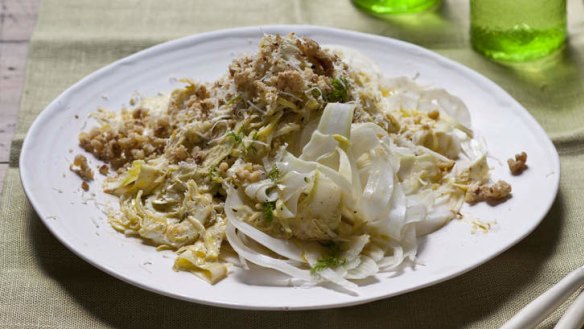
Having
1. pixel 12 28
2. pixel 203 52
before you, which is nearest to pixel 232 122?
pixel 203 52

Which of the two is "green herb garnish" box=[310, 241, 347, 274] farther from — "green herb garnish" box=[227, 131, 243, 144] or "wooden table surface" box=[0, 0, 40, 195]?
"wooden table surface" box=[0, 0, 40, 195]

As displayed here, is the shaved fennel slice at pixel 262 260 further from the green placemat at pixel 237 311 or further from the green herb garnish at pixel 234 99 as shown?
the green herb garnish at pixel 234 99

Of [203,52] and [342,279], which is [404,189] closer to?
[342,279]

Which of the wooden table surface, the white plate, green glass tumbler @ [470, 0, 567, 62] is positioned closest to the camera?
the white plate

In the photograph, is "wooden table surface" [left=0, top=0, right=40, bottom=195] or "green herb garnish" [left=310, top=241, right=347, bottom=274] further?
"wooden table surface" [left=0, top=0, right=40, bottom=195]

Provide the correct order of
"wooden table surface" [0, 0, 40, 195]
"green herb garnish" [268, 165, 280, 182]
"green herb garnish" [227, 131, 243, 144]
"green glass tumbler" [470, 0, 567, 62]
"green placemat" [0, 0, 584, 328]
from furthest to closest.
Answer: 1. "green glass tumbler" [470, 0, 567, 62]
2. "wooden table surface" [0, 0, 40, 195]
3. "green herb garnish" [227, 131, 243, 144]
4. "green herb garnish" [268, 165, 280, 182]
5. "green placemat" [0, 0, 584, 328]

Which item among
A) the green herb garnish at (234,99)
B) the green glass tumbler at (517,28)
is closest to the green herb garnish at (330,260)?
the green herb garnish at (234,99)

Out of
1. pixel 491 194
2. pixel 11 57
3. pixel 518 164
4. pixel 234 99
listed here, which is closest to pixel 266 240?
pixel 234 99

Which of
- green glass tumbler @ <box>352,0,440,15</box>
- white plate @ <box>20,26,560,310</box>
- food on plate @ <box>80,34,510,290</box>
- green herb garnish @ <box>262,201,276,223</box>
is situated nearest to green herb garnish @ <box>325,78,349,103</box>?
food on plate @ <box>80,34,510,290</box>
